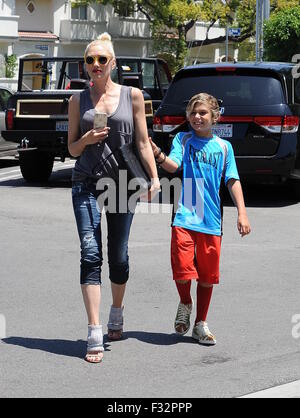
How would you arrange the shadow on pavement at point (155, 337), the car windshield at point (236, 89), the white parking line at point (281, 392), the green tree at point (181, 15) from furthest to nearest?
the green tree at point (181, 15) → the car windshield at point (236, 89) → the shadow on pavement at point (155, 337) → the white parking line at point (281, 392)

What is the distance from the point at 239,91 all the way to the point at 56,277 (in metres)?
5.65

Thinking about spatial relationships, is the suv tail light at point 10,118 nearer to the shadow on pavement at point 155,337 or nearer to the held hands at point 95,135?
the shadow on pavement at point 155,337

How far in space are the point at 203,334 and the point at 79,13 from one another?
54648 millimetres

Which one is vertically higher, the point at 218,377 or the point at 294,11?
the point at 294,11

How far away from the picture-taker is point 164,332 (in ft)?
23.6

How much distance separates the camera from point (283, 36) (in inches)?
1027

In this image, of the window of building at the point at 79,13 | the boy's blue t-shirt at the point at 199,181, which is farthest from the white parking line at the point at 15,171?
the window of building at the point at 79,13

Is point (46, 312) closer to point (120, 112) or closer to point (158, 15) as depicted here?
point (120, 112)

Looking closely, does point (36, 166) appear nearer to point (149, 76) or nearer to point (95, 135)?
point (149, 76)

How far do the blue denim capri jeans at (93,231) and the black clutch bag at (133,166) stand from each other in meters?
0.19

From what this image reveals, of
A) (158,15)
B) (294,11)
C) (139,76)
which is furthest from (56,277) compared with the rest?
(158,15)

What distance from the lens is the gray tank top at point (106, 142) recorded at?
255 inches

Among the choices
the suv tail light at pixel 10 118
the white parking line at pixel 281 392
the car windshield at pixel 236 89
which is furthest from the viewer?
the suv tail light at pixel 10 118
